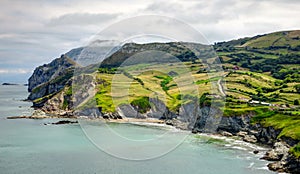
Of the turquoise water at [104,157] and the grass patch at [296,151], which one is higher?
the grass patch at [296,151]

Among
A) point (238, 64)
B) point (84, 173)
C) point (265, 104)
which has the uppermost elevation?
point (238, 64)

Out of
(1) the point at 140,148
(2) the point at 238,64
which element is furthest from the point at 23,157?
(2) the point at 238,64

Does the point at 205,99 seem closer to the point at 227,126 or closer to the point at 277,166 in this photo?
the point at 227,126

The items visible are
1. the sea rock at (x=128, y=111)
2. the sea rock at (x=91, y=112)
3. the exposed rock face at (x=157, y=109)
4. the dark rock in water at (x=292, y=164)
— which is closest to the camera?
the dark rock in water at (x=292, y=164)

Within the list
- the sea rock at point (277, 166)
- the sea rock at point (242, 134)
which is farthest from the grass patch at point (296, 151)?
the sea rock at point (242, 134)

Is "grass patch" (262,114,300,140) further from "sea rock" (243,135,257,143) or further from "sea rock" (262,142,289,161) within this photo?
"sea rock" (243,135,257,143)

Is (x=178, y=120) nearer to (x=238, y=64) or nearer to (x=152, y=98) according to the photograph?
(x=152, y=98)

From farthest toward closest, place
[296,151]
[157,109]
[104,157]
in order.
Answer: [157,109] < [104,157] < [296,151]

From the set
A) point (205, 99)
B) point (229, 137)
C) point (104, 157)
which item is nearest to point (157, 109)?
point (205, 99)

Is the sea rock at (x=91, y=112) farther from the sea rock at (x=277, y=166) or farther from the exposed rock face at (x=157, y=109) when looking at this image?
the sea rock at (x=277, y=166)
